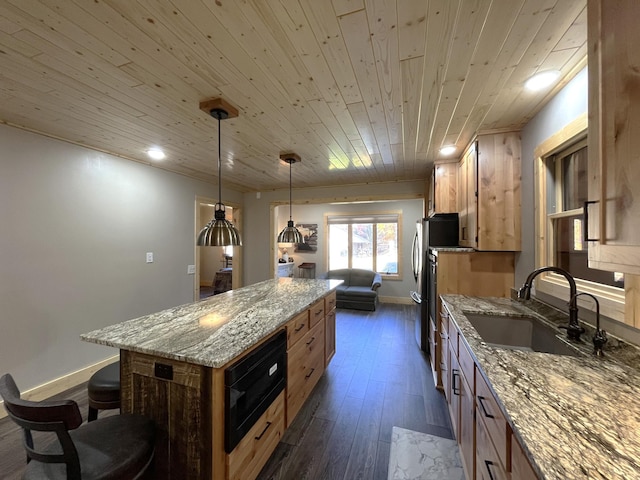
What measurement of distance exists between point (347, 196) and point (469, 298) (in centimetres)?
265

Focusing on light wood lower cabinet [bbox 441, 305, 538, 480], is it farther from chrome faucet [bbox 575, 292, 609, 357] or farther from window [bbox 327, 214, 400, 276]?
window [bbox 327, 214, 400, 276]

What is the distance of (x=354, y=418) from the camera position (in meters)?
2.16

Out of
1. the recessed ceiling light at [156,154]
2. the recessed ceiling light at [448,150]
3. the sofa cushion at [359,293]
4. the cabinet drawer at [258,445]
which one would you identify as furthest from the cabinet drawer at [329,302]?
the sofa cushion at [359,293]

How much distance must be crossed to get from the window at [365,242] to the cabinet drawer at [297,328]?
15.0ft

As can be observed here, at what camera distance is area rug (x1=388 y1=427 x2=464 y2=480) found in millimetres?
1650

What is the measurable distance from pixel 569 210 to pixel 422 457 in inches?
76.0

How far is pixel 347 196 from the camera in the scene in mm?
4477

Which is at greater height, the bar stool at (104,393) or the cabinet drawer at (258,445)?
the bar stool at (104,393)

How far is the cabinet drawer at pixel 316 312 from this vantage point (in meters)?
2.32

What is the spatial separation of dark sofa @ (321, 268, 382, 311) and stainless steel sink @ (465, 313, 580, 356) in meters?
3.54

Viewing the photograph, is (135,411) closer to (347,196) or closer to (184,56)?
(184,56)

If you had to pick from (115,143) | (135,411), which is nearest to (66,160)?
(115,143)

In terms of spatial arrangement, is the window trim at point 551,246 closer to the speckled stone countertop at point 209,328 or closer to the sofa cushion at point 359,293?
the speckled stone countertop at point 209,328

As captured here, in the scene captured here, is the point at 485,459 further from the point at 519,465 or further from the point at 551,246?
the point at 551,246
